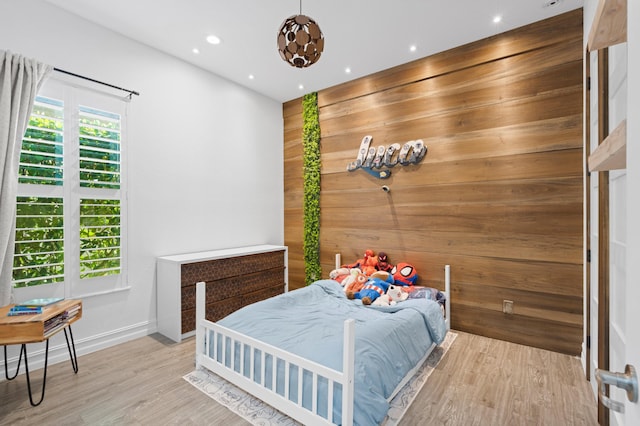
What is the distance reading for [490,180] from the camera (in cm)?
311

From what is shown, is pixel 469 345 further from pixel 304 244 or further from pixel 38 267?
pixel 38 267

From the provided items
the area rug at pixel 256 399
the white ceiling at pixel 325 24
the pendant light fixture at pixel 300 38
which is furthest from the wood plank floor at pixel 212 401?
the white ceiling at pixel 325 24

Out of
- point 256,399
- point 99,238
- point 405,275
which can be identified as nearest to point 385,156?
point 405,275

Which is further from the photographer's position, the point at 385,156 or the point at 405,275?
the point at 385,156

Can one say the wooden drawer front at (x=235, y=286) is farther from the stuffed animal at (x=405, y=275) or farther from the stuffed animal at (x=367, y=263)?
the stuffed animal at (x=405, y=275)

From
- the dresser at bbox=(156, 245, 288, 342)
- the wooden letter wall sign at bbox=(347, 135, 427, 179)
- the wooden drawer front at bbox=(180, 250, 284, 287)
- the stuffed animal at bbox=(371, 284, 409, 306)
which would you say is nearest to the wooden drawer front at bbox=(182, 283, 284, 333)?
the dresser at bbox=(156, 245, 288, 342)

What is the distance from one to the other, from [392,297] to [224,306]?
1868 mm

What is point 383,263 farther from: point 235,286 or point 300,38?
point 300,38

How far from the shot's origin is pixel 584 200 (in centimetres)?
256

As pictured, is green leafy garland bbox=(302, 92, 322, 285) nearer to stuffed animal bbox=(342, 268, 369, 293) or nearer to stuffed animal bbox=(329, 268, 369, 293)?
stuffed animal bbox=(329, 268, 369, 293)

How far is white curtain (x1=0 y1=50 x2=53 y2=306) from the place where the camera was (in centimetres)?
224

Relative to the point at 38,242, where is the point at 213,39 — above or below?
above

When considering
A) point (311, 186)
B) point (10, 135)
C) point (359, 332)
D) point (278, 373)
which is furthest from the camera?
point (311, 186)

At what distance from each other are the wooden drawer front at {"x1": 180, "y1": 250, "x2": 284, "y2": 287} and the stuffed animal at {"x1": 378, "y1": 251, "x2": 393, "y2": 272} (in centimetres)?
137
